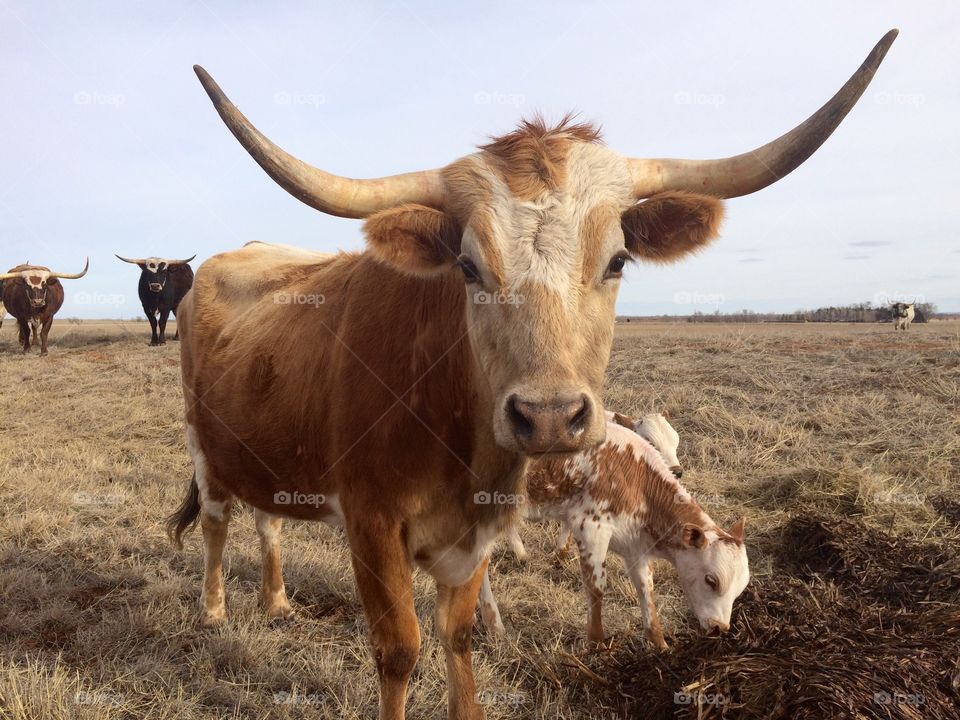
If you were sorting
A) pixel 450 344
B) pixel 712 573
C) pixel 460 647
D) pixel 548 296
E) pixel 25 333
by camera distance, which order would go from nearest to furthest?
pixel 548 296 → pixel 450 344 → pixel 460 647 → pixel 712 573 → pixel 25 333

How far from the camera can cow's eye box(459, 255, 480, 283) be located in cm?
251

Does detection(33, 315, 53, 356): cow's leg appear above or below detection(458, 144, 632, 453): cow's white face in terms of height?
below

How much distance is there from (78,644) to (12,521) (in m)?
2.29

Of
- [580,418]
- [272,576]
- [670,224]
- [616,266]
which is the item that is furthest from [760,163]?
[272,576]

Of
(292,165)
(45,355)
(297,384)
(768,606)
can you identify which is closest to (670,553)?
(768,606)

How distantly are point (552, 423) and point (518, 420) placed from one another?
128 millimetres

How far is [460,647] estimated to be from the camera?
3471 mm

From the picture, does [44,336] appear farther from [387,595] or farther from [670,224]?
[670,224]

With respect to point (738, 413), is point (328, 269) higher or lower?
higher

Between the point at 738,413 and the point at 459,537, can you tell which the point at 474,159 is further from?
the point at 738,413

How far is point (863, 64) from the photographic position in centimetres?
236

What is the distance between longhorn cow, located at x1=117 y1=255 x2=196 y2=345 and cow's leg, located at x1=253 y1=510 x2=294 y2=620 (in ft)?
56.4

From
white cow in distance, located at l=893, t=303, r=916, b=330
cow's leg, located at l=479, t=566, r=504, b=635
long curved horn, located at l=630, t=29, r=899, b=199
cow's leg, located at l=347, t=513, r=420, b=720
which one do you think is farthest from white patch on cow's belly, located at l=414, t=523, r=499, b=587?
white cow in distance, located at l=893, t=303, r=916, b=330

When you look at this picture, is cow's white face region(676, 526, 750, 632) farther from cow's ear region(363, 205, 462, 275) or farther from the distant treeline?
the distant treeline
